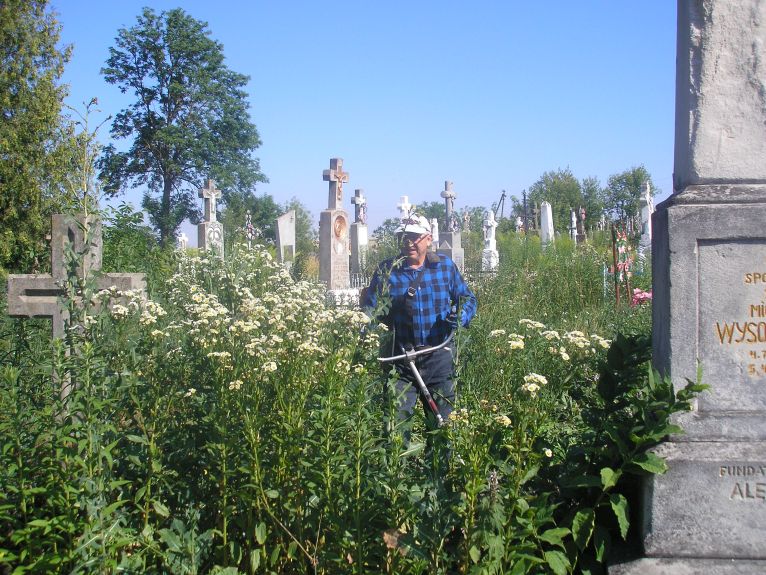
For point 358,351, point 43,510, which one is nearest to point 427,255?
point 358,351

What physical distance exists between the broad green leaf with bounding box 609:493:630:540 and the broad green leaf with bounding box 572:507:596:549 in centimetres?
10

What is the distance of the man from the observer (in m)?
5.00

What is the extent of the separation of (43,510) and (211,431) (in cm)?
86

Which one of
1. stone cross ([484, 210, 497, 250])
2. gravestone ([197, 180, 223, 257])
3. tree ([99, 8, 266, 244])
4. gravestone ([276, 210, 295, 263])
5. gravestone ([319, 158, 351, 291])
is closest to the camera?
gravestone ([319, 158, 351, 291])

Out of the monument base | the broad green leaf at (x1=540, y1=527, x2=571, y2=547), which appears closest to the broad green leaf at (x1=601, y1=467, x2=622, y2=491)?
the broad green leaf at (x1=540, y1=527, x2=571, y2=547)

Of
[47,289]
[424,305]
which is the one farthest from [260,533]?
[47,289]

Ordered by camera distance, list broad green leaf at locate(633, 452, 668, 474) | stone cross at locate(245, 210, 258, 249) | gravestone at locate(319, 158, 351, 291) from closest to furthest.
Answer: broad green leaf at locate(633, 452, 668, 474) → stone cross at locate(245, 210, 258, 249) → gravestone at locate(319, 158, 351, 291)

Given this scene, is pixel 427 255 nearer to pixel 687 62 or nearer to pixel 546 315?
pixel 687 62

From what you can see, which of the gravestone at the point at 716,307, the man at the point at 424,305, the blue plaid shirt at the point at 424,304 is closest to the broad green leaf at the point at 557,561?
the gravestone at the point at 716,307

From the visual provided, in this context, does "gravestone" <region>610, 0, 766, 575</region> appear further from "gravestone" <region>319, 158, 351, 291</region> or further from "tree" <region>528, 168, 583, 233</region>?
"tree" <region>528, 168, 583, 233</region>

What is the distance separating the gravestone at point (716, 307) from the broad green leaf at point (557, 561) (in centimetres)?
42

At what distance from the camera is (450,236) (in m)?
18.8

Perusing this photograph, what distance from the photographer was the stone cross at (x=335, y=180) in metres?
18.3

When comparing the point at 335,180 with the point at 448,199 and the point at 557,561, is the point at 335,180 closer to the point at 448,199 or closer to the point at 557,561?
the point at 448,199
